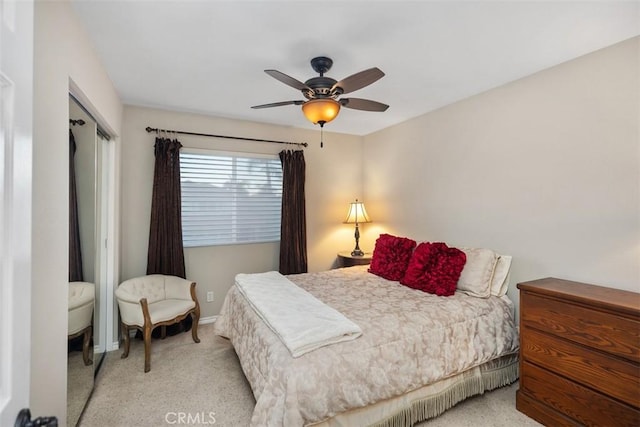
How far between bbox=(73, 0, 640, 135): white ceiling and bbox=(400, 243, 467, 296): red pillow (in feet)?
4.93

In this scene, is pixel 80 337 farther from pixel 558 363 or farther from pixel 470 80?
pixel 470 80

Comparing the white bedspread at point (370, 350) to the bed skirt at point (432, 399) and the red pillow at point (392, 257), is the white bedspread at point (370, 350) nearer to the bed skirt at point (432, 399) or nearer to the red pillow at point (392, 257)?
the bed skirt at point (432, 399)

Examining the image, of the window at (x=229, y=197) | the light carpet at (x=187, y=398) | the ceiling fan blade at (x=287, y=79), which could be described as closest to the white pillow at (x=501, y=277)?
the light carpet at (x=187, y=398)

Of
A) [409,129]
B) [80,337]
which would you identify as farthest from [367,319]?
[409,129]

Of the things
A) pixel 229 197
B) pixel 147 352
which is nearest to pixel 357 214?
pixel 229 197

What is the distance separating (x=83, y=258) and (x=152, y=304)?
3.42 feet

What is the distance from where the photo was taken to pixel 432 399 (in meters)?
2.01

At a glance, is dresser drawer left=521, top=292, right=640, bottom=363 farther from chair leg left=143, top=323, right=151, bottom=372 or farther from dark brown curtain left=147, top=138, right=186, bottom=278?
dark brown curtain left=147, top=138, right=186, bottom=278

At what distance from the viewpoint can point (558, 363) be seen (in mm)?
1940

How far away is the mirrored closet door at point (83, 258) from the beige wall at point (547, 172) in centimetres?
321

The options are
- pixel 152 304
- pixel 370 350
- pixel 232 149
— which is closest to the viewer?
pixel 370 350

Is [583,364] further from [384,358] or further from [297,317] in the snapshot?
[297,317]

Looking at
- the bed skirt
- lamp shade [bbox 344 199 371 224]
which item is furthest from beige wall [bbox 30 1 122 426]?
lamp shade [bbox 344 199 371 224]

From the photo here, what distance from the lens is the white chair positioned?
1837 millimetres
